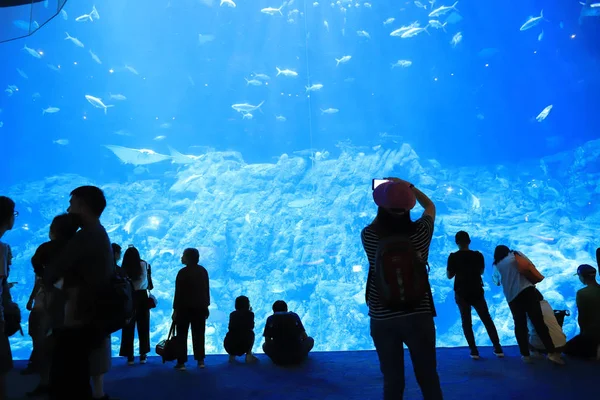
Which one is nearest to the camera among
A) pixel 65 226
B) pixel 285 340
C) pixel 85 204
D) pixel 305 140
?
pixel 85 204

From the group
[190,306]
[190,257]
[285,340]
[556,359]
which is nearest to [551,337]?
[556,359]

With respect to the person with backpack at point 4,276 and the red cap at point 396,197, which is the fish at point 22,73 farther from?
the red cap at point 396,197

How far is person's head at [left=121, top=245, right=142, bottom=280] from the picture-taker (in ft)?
15.8

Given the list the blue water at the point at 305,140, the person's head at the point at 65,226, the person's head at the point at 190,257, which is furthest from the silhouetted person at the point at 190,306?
the blue water at the point at 305,140

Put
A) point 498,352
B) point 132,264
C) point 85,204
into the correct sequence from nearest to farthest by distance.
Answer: point 85,204
point 132,264
point 498,352

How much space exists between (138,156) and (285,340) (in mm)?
33573

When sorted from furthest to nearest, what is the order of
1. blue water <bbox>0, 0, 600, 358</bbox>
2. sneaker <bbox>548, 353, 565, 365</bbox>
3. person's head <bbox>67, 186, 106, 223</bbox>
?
1. blue water <bbox>0, 0, 600, 358</bbox>
2. sneaker <bbox>548, 353, 565, 365</bbox>
3. person's head <bbox>67, 186, 106, 223</bbox>

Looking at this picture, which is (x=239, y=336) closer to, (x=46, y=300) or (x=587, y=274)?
(x=46, y=300)

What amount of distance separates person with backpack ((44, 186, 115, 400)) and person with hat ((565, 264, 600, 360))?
4830 millimetres

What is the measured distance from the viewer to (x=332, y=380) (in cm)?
391

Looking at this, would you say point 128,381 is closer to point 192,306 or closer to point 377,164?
point 192,306

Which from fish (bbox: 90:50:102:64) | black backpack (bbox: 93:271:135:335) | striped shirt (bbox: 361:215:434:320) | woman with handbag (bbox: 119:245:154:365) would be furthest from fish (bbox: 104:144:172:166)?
striped shirt (bbox: 361:215:434:320)

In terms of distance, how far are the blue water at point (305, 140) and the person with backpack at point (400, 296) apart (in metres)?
20.0

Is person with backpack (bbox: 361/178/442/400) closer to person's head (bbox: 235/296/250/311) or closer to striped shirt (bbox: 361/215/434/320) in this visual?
striped shirt (bbox: 361/215/434/320)
